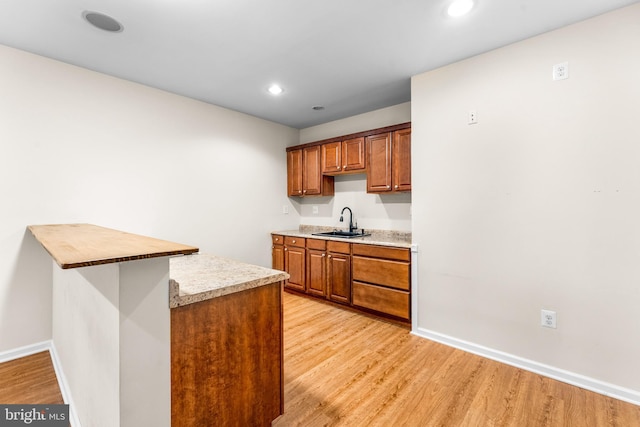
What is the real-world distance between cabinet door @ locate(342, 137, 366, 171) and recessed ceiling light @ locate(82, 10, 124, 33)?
99.3 inches

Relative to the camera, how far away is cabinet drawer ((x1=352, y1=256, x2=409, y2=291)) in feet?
9.60

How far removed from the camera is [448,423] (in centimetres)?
165

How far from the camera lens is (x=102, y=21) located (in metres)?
2.01

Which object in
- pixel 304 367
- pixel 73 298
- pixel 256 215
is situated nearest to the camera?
pixel 73 298

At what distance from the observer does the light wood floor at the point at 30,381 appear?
1868 millimetres

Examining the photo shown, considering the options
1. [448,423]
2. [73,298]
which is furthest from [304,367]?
[73,298]

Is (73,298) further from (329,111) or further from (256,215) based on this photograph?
(329,111)

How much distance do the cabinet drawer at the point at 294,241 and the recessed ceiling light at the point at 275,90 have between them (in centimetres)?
190

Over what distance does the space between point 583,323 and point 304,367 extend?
2058 millimetres

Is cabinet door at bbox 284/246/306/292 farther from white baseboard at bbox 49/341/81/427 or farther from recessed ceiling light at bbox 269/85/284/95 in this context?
white baseboard at bbox 49/341/81/427

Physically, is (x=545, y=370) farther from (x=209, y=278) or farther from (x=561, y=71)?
(x=209, y=278)

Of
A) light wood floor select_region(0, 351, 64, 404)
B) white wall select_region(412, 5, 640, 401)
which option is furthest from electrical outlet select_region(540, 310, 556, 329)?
light wood floor select_region(0, 351, 64, 404)

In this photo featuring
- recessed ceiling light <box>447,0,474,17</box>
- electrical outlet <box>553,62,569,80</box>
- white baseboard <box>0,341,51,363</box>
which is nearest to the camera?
recessed ceiling light <box>447,0,474,17</box>

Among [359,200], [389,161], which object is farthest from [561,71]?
[359,200]
